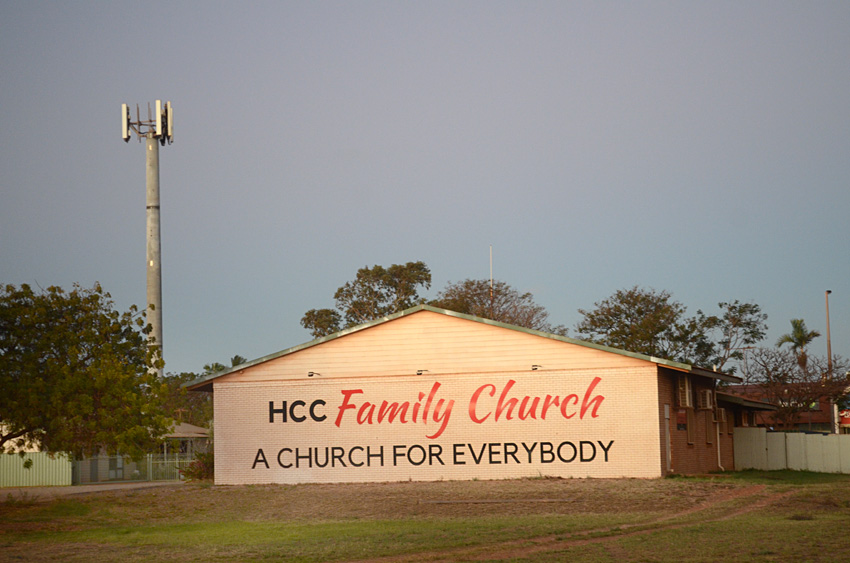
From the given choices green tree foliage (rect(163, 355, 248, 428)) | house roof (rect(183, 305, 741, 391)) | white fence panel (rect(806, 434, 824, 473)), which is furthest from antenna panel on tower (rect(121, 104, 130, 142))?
white fence panel (rect(806, 434, 824, 473))

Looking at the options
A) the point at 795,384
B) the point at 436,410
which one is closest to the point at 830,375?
the point at 795,384

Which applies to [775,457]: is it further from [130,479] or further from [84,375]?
[130,479]

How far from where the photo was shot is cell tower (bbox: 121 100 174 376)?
56688 mm

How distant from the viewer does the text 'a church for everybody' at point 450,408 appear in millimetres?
29969

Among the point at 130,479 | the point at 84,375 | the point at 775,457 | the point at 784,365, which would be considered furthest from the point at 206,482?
the point at 784,365

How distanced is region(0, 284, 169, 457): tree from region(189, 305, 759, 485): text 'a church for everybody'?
497cm

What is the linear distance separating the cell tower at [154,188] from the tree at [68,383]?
1070 inches

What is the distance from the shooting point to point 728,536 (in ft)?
51.0

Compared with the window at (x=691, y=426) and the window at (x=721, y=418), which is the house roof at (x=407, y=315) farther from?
the window at (x=721, y=418)

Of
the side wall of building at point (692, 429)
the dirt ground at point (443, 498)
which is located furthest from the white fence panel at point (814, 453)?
the dirt ground at point (443, 498)

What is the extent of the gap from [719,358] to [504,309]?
48.5ft

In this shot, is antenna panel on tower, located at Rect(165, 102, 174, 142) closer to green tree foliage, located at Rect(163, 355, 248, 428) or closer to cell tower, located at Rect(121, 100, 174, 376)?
cell tower, located at Rect(121, 100, 174, 376)


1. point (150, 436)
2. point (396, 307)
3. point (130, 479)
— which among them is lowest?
point (130, 479)

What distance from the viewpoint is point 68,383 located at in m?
25.8
